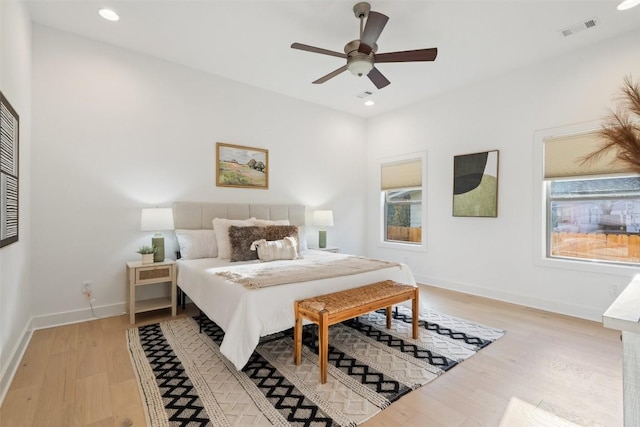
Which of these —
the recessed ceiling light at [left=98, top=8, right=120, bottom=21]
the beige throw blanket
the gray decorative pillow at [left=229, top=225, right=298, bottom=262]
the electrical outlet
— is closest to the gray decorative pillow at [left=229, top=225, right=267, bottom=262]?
the gray decorative pillow at [left=229, top=225, right=298, bottom=262]

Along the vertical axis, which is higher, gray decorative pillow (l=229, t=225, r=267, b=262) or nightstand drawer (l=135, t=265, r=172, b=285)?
gray decorative pillow (l=229, t=225, r=267, b=262)

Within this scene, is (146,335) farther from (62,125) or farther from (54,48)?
(54,48)

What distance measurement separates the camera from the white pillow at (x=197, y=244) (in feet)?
11.6

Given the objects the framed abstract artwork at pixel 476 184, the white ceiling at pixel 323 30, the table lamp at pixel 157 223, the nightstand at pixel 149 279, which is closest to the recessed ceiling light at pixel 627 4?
the white ceiling at pixel 323 30

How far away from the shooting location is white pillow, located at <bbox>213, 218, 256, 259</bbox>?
353cm

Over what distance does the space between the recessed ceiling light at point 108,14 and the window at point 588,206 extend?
188 inches

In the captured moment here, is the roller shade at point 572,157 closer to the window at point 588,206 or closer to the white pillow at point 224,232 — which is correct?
the window at point 588,206

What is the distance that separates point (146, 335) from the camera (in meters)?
2.88

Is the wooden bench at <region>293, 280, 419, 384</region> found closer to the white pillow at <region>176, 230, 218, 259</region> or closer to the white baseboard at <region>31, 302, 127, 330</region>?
the white pillow at <region>176, 230, 218, 259</region>

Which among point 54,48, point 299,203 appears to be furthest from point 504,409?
point 54,48

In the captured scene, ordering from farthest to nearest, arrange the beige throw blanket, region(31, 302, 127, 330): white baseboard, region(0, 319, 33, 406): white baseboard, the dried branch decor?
region(31, 302, 127, 330): white baseboard, the beige throw blanket, region(0, 319, 33, 406): white baseboard, the dried branch decor

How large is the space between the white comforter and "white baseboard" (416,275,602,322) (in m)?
2.13

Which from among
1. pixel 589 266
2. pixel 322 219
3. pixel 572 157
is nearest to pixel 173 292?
pixel 322 219

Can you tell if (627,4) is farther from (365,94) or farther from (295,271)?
(295,271)
